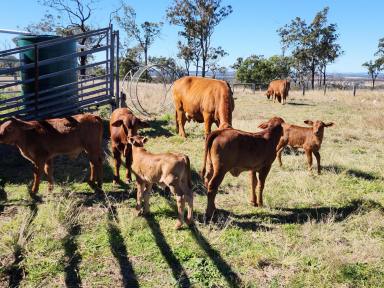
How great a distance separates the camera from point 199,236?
4.91 meters

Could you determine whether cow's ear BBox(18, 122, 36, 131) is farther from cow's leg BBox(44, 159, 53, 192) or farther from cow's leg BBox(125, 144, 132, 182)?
cow's leg BBox(125, 144, 132, 182)

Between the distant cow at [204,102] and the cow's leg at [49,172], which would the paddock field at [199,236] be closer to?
the cow's leg at [49,172]

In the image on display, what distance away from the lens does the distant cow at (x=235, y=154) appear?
5.25 meters

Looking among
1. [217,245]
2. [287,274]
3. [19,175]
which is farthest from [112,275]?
[19,175]

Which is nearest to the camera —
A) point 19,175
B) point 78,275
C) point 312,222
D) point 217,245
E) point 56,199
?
point 78,275

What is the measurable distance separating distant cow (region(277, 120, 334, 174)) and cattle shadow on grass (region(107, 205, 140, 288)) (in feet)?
13.4

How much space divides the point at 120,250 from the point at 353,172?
523 cm

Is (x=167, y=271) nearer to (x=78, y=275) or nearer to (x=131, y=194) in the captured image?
(x=78, y=275)

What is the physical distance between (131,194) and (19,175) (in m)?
2.28

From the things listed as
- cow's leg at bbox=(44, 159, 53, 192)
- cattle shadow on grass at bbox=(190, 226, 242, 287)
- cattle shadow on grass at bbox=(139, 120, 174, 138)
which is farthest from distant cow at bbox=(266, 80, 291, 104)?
cattle shadow on grass at bbox=(190, 226, 242, 287)

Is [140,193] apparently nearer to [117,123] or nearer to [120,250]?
[120,250]

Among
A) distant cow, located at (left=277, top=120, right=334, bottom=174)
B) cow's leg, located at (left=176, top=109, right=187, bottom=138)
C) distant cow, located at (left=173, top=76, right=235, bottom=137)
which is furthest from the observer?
cow's leg, located at (left=176, top=109, right=187, bottom=138)

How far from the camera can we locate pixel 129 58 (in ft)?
137

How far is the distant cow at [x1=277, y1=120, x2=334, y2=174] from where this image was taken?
25.9 feet
